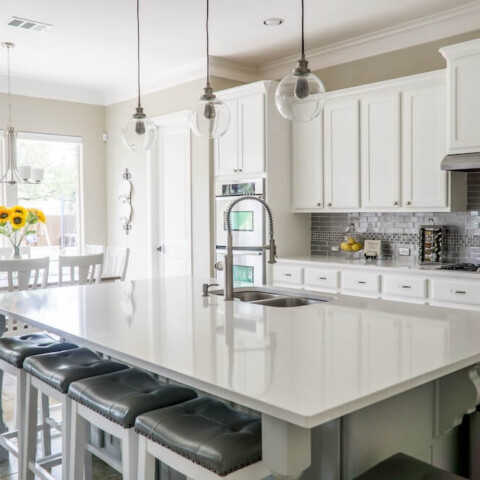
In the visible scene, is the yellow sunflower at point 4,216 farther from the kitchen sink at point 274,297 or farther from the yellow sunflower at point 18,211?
the kitchen sink at point 274,297

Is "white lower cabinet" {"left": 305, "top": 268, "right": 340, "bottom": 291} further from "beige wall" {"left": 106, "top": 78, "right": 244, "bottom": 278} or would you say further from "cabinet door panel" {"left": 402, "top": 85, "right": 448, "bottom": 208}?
"beige wall" {"left": 106, "top": 78, "right": 244, "bottom": 278}

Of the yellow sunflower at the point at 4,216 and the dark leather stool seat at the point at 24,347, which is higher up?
the yellow sunflower at the point at 4,216

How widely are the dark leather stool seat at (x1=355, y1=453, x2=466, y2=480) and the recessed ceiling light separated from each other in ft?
11.7

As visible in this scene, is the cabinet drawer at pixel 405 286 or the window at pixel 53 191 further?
the window at pixel 53 191

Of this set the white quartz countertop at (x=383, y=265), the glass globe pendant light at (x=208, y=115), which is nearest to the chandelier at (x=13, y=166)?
the white quartz countertop at (x=383, y=265)

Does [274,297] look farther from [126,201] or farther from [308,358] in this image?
[126,201]

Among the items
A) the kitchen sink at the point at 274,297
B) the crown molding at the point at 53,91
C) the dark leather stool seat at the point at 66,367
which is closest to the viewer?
the dark leather stool seat at the point at 66,367

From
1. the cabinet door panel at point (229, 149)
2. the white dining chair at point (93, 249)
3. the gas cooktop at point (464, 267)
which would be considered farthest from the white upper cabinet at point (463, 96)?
the white dining chair at point (93, 249)

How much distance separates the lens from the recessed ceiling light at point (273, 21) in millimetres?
4305

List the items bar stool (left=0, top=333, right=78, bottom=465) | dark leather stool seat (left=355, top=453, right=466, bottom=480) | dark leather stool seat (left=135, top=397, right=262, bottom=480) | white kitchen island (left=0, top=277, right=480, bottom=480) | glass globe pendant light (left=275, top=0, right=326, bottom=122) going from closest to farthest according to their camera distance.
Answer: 1. white kitchen island (left=0, top=277, right=480, bottom=480)
2. dark leather stool seat (left=135, top=397, right=262, bottom=480)
3. dark leather stool seat (left=355, top=453, right=466, bottom=480)
4. glass globe pendant light (left=275, top=0, right=326, bottom=122)
5. bar stool (left=0, top=333, right=78, bottom=465)

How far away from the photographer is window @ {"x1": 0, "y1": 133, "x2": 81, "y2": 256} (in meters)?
6.39

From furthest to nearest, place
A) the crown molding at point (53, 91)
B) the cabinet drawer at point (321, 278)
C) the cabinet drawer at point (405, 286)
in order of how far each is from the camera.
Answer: the crown molding at point (53, 91), the cabinet drawer at point (321, 278), the cabinet drawer at point (405, 286)

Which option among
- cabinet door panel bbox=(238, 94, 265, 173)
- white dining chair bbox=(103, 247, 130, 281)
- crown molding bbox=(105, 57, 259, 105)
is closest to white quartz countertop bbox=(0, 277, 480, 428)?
white dining chair bbox=(103, 247, 130, 281)

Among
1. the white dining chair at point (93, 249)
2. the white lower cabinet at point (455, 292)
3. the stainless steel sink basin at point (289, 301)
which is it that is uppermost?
the white dining chair at point (93, 249)
